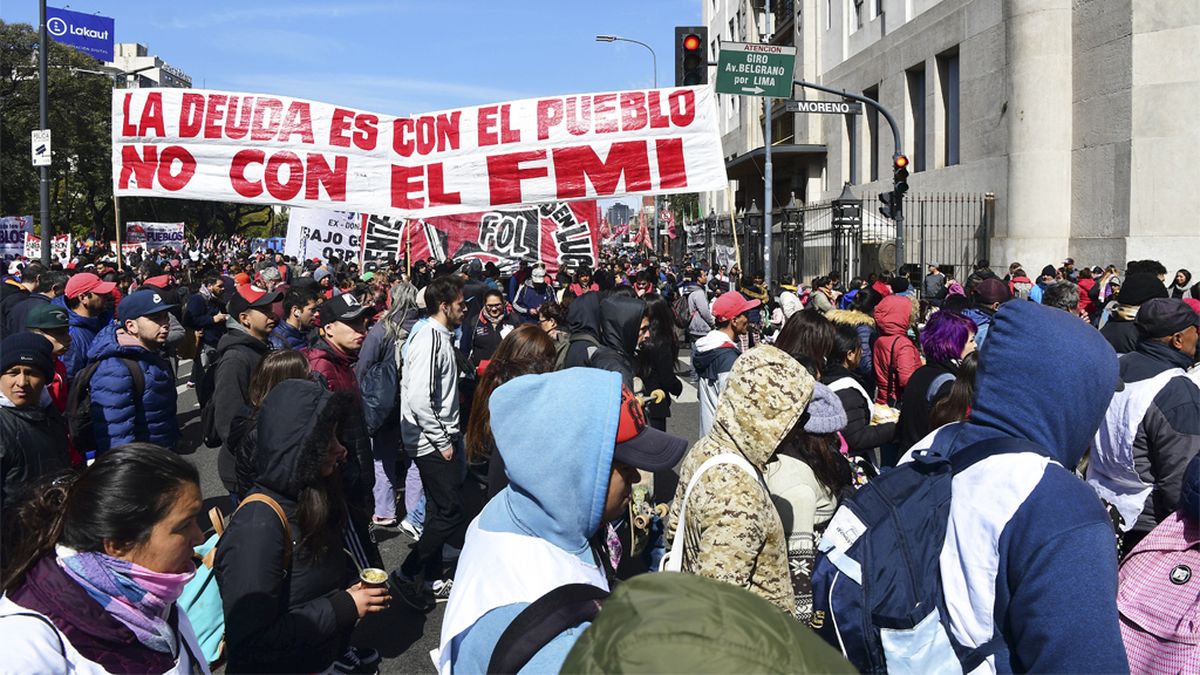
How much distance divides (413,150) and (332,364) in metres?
2.65

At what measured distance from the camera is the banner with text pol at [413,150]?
8086mm

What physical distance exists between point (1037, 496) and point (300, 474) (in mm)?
2305

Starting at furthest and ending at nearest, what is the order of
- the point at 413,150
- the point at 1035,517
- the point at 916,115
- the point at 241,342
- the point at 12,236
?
the point at 916,115
the point at 12,236
the point at 413,150
the point at 241,342
the point at 1035,517

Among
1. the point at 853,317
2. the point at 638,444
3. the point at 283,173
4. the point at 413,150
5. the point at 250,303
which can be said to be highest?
the point at 413,150

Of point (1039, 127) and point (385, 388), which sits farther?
point (1039, 127)

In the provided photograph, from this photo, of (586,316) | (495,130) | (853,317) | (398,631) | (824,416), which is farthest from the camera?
(853,317)

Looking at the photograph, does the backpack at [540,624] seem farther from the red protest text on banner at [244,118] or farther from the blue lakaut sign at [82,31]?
the blue lakaut sign at [82,31]

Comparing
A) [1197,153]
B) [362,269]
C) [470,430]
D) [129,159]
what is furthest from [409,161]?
[1197,153]

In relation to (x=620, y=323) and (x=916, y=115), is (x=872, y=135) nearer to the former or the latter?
(x=916, y=115)

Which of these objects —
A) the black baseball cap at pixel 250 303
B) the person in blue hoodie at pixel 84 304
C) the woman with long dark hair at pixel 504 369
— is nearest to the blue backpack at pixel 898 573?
the woman with long dark hair at pixel 504 369

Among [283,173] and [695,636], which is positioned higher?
[283,173]

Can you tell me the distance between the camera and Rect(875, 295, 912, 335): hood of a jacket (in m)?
7.49

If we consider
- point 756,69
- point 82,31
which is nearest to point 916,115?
point 756,69

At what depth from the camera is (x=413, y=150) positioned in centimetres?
830
